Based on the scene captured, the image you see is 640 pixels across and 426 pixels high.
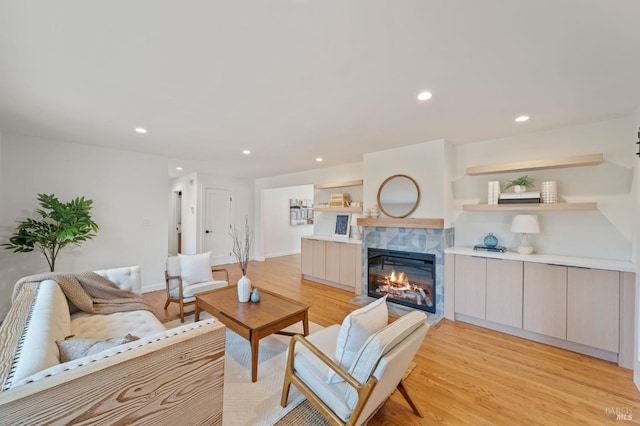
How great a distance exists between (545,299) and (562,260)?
44cm

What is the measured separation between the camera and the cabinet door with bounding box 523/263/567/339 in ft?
8.54

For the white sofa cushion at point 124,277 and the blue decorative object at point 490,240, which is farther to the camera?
the blue decorative object at point 490,240

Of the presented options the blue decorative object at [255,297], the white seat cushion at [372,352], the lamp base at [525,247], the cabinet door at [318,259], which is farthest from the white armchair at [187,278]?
the lamp base at [525,247]

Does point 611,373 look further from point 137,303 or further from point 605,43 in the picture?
point 137,303

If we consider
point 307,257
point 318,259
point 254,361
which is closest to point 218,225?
point 307,257

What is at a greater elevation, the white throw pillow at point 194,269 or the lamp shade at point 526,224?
the lamp shade at point 526,224

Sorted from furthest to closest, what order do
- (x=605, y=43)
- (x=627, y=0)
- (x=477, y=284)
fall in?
(x=477, y=284)
(x=605, y=43)
(x=627, y=0)

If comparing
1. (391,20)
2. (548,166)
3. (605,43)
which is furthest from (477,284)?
(391,20)

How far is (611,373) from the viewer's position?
225cm

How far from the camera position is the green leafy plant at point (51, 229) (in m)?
3.14

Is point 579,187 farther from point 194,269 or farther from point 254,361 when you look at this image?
point 194,269

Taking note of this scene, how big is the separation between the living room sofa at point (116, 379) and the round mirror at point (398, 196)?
122 inches

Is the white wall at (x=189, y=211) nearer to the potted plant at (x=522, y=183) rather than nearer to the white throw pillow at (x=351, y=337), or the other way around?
the white throw pillow at (x=351, y=337)

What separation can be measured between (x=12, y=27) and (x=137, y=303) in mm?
2357
